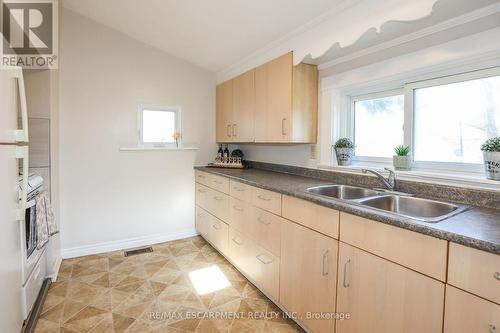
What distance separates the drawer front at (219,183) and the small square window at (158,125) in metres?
0.83

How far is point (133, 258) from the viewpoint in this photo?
2812 millimetres

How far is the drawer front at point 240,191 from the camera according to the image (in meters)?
2.24

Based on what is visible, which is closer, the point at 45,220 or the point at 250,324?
the point at 250,324

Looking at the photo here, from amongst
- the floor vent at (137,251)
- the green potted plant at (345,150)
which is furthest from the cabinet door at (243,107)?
the floor vent at (137,251)

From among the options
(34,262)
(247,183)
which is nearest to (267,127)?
(247,183)

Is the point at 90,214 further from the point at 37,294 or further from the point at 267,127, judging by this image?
the point at 267,127

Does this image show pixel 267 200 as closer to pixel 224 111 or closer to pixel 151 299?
pixel 151 299

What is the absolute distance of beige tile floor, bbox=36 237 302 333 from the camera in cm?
180

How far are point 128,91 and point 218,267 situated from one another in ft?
7.00

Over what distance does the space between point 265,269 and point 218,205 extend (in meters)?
0.97

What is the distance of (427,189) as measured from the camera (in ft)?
5.38

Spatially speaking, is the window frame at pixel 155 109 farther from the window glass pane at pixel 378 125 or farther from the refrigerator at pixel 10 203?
the window glass pane at pixel 378 125

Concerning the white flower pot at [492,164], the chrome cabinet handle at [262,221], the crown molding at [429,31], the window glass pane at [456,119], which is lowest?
the chrome cabinet handle at [262,221]

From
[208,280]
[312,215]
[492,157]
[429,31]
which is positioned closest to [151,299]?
[208,280]
